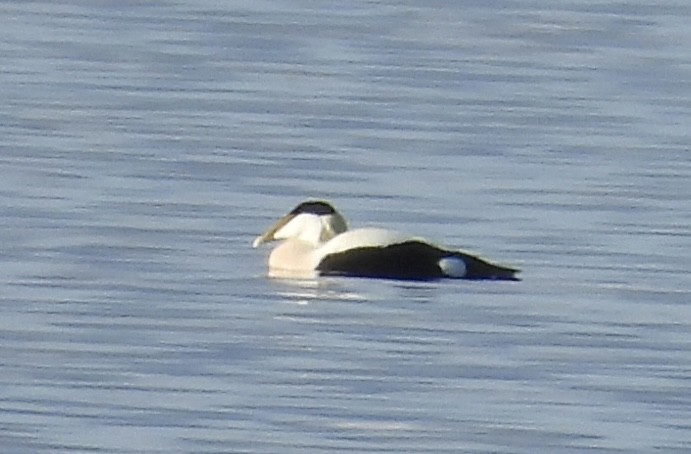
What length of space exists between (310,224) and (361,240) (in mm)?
671

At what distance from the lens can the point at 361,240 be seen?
48.7ft

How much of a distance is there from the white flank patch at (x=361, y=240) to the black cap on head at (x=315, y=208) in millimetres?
164

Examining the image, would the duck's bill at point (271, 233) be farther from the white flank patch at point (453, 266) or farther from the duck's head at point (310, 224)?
the white flank patch at point (453, 266)

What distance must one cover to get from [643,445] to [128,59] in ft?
38.8

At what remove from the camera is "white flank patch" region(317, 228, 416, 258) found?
1469 centimetres

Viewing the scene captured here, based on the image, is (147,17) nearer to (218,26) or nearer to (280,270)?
(218,26)

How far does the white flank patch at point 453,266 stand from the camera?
14.5 m

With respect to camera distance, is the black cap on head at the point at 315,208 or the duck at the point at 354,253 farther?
the black cap on head at the point at 315,208

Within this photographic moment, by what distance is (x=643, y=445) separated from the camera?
424 inches

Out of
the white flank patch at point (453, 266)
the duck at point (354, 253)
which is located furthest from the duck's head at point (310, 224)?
the white flank patch at point (453, 266)

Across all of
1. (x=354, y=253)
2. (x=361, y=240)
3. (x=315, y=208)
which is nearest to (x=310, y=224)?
(x=315, y=208)

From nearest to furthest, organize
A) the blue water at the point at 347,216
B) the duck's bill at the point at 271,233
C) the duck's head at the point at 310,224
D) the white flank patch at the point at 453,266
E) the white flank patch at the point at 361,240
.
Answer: the blue water at the point at 347,216, the white flank patch at the point at 453,266, the white flank patch at the point at 361,240, the duck's bill at the point at 271,233, the duck's head at the point at 310,224

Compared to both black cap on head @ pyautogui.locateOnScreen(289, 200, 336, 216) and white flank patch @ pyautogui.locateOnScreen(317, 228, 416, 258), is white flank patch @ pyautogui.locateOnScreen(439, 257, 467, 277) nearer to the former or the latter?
white flank patch @ pyautogui.locateOnScreen(317, 228, 416, 258)

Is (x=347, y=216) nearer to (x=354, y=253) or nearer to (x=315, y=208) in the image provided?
(x=315, y=208)
